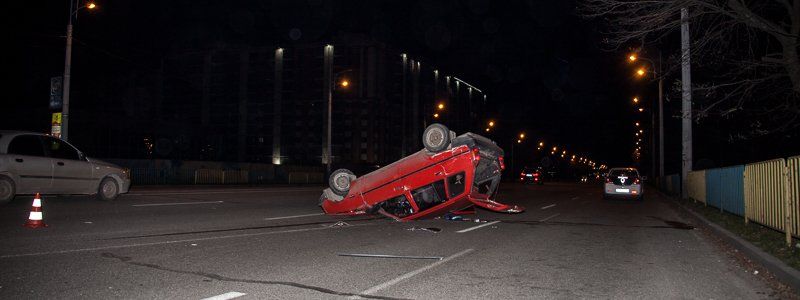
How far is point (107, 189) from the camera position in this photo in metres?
14.6

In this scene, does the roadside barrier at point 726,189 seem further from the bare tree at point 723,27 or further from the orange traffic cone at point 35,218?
the orange traffic cone at point 35,218

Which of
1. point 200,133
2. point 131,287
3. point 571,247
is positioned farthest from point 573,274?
point 200,133

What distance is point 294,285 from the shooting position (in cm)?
564

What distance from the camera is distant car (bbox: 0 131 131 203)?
1229 centimetres

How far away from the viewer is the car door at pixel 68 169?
519 inches

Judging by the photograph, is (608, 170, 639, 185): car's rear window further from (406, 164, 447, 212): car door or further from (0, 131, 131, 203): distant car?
(0, 131, 131, 203): distant car

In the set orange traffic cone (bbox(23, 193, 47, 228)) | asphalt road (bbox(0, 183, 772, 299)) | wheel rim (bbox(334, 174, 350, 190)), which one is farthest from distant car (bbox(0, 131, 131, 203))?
wheel rim (bbox(334, 174, 350, 190))

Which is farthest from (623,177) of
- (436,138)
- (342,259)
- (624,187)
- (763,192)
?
(342,259)

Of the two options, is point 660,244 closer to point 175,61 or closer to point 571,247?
point 571,247

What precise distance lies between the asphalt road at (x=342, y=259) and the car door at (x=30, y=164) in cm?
64

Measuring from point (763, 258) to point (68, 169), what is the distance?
1429 centimetres

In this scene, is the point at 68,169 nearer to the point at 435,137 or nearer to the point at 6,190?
the point at 6,190

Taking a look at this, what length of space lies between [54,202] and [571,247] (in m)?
12.5

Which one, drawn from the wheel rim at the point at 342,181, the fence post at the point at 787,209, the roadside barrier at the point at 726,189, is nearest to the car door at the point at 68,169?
the wheel rim at the point at 342,181
